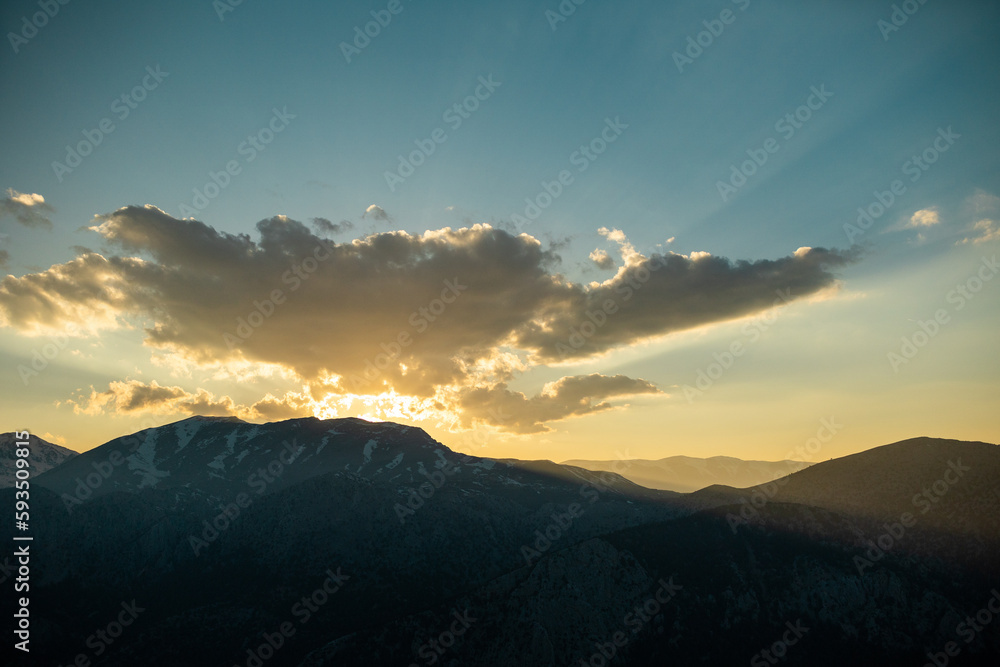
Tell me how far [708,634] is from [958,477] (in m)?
80.5

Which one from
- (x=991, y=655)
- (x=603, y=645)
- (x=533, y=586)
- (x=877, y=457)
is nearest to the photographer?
(x=991, y=655)

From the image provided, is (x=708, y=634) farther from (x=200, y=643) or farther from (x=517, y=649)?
(x=200, y=643)

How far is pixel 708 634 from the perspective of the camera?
126375 millimetres

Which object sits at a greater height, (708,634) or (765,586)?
(765,586)

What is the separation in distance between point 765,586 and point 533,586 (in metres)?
58.0

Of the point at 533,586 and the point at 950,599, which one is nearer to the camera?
the point at 950,599

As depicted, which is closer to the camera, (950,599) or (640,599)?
(950,599)

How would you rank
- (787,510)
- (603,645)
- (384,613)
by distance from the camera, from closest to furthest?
1. (603,645)
2. (787,510)
3. (384,613)

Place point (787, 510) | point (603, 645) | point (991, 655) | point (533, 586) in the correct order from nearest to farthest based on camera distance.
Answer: point (991, 655) → point (603, 645) → point (533, 586) → point (787, 510)

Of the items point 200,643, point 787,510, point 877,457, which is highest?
point 877,457

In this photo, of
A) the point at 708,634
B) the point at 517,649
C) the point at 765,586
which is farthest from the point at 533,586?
the point at 765,586

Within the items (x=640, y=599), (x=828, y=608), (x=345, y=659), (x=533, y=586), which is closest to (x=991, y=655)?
(x=828, y=608)

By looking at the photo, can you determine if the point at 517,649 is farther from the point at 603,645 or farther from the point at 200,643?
Answer: the point at 200,643

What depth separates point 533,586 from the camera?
136375 millimetres
